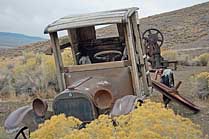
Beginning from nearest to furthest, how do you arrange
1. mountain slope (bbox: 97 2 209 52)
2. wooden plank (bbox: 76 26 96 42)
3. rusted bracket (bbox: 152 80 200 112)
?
wooden plank (bbox: 76 26 96 42) → rusted bracket (bbox: 152 80 200 112) → mountain slope (bbox: 97 2 209 52)

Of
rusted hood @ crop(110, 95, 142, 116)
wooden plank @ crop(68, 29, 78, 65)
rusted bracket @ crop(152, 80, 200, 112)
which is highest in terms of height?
wooden plank @ crop(68, 29, 78, 65)

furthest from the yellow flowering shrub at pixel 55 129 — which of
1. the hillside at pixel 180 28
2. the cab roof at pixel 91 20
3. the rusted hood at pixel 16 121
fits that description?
the hillside at pixel 180 28

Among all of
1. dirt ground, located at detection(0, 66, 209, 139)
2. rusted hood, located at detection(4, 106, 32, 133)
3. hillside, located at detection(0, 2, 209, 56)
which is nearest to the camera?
rusted hood, located at detection(4, 106, 32, 133)

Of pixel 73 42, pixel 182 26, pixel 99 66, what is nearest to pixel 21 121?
pixel 99 66

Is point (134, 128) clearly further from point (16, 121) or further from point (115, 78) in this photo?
point (115, 78)

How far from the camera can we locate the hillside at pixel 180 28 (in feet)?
141

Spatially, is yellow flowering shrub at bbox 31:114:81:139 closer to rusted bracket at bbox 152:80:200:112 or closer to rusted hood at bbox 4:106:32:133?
rusted hood at bbox 4:106:32:133

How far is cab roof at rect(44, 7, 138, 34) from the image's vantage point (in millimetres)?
8664

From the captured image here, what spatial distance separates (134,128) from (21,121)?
3.55 m

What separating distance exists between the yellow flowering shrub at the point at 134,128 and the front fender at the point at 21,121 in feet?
8.47

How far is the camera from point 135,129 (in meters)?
5.21

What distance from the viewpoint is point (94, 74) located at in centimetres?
924

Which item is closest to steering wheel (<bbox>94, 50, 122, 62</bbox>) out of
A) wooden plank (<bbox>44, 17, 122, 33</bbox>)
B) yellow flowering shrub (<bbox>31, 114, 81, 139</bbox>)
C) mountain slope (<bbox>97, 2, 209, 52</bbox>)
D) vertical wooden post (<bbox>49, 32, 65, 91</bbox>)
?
vertical wooden post (<bbox>49, 32, 65, 91</bbox>)

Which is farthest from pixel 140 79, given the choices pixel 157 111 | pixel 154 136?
pixel 154 136
